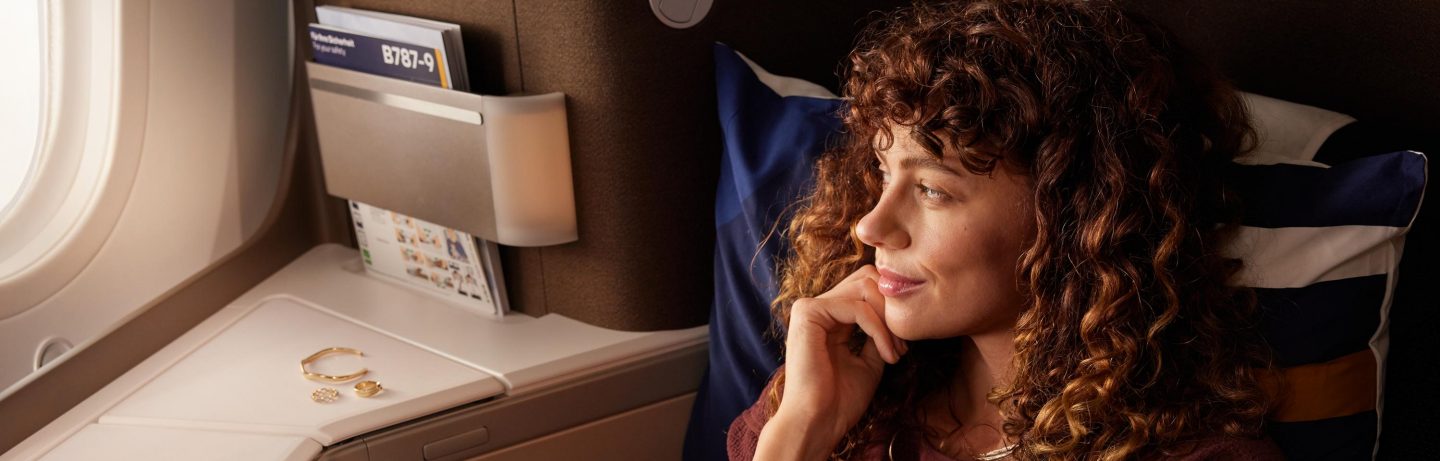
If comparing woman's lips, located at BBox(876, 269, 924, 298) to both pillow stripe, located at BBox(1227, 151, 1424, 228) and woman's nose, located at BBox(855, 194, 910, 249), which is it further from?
pillow stripe, located at BBox(1227, 151, 1424, 228)

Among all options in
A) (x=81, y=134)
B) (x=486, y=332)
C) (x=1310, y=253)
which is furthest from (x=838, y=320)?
Answer: (x=81, y=134)

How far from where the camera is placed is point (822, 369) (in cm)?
123

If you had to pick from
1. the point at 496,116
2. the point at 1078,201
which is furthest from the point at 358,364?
the point at 1078,201

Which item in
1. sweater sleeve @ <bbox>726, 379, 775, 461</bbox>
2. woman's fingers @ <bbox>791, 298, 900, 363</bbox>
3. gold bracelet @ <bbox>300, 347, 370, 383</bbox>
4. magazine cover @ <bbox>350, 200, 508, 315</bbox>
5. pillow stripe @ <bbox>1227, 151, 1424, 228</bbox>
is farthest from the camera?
magazine cover @ <bbox>350, 200, 508, 315</bbox>

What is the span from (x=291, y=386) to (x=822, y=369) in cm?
68

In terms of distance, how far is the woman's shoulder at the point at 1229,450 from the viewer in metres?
0.99

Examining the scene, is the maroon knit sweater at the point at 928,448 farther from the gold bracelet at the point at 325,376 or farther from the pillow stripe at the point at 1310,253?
the gold bracelet at the point at 325,376

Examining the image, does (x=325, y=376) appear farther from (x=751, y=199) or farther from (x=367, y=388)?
(x=751, y=199)

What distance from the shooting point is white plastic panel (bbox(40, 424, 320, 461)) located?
4.25ft

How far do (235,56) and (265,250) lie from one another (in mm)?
312

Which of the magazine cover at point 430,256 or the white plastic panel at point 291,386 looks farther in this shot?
the magazine cover at point 430,256

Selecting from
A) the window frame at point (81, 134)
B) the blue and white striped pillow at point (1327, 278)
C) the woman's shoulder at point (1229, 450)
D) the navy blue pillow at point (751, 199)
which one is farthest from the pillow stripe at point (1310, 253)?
the window frame at point (81, 134)

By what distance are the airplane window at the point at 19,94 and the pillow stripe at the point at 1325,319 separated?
145cm

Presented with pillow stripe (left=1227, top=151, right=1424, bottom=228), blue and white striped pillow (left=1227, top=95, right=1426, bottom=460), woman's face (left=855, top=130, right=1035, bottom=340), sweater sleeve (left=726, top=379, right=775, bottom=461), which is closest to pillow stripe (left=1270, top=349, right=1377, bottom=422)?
blue and white striped pillow (left=1227, top=95, right=1426, bottom=460)
